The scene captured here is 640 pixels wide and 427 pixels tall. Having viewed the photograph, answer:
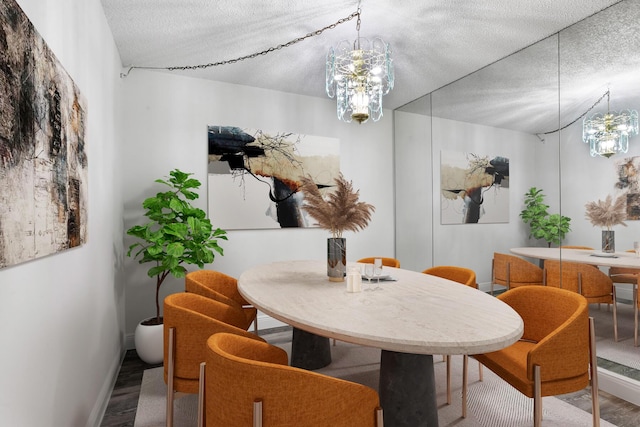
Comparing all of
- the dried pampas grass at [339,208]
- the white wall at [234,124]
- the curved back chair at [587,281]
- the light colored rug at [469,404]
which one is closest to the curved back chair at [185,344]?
the light colored rug at [469,404]

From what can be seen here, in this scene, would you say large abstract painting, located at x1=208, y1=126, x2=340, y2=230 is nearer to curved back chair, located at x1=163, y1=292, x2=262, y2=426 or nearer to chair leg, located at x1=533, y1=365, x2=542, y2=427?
curved back chair, located at x1=163, y1=292, x2=262, y2=426

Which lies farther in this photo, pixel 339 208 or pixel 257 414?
pixel 339 208

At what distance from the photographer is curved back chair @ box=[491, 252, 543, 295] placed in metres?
2.96

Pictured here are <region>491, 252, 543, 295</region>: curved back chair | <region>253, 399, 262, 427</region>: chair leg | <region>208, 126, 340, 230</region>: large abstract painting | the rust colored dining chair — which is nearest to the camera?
<region>253, 399, 262, 427</region>: chair leg

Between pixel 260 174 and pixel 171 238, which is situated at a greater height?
pixel 260 174

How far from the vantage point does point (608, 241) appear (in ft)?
8.14

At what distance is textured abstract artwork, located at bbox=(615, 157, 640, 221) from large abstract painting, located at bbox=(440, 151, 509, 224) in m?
0.95

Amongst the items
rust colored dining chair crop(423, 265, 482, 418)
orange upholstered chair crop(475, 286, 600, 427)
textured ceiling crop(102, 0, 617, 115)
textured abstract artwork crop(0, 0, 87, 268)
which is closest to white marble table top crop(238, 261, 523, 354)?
orange upholstered chair crop(475, 286, 600, 427)

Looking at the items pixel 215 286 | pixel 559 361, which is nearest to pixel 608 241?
pixel 559 361

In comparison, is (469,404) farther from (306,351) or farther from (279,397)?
(279,397)

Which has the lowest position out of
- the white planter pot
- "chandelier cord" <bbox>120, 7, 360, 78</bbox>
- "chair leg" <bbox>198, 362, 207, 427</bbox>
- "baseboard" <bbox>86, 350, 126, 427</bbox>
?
"baseboard" <bbox>86, 350, 126, 427</bbox>

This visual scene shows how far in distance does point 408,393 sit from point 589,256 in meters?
1.97

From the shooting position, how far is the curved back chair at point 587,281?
8.23 ft

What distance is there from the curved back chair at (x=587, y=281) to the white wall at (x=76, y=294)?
10.5ft
